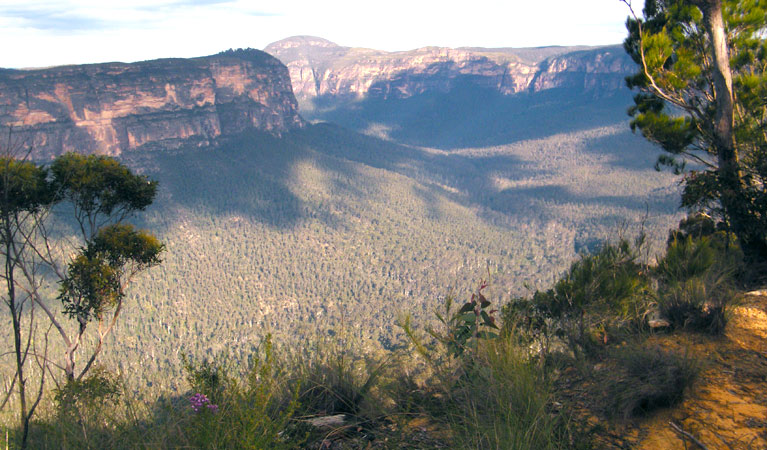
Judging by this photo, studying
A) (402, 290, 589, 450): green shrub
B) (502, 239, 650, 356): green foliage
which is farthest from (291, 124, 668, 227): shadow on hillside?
(402, 290, 589, 450): green shrub

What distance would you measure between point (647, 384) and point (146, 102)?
265ft

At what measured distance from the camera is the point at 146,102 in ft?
235

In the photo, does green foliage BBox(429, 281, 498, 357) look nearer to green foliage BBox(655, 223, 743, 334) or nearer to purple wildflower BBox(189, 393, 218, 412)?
purple wildflower BBox(189, 393, 218, 412)

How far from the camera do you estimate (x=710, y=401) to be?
9.38ft

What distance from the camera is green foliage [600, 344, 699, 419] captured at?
276cm

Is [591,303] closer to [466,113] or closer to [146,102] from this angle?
[146,102]

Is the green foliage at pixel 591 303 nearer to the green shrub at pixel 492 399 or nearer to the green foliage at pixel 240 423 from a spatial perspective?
the green shrub at pixel 492 399

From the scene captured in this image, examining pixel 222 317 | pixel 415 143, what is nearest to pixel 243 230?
pixel 222 317

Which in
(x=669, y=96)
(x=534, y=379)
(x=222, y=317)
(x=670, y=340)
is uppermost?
(x=669, y=96)

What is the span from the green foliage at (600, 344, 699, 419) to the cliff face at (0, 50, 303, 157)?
2204 inches

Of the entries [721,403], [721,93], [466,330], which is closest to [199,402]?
[466,330]

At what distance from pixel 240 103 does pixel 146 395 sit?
8971 centimetres

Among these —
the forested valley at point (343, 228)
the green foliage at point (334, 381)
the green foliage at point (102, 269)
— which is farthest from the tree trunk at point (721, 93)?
the forested valley at point (343, 228)

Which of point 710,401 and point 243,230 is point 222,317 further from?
point 710,401
